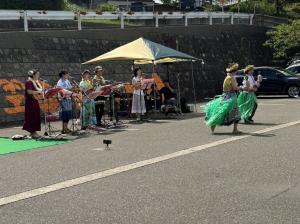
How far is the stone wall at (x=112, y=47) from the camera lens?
19.6 meters

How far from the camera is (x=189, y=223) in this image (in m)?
6.39

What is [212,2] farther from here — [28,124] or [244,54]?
[28,124]

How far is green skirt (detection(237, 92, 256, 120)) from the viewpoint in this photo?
17.0 meters

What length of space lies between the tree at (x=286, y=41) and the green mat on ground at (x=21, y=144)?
87.1 ft

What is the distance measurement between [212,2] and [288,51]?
27.2 m

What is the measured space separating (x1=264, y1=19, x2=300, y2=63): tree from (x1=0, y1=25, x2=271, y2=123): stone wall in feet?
2.93

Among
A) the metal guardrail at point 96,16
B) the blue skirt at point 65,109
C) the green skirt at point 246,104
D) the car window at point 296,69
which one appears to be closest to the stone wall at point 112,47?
the metal guardrail at point 96,16

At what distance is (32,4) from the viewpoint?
44.4 m

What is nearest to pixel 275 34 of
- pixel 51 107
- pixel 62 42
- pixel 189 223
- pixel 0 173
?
pixel 62 42

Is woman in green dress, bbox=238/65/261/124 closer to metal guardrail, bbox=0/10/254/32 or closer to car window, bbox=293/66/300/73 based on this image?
metal guardrail, bbox=0/10/254/32

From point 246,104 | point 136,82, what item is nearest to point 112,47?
point 136,82

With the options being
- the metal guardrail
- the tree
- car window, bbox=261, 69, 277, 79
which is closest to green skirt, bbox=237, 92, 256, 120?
the metal guardrail

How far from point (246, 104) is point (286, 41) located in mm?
21986

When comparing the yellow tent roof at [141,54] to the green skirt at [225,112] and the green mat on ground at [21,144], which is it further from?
the green mat on ground at [21,144]
